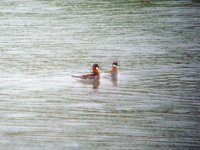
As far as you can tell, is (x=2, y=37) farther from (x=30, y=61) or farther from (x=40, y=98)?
(x=40, y=98)

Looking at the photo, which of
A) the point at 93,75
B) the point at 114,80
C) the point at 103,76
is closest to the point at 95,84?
the point at 93,75

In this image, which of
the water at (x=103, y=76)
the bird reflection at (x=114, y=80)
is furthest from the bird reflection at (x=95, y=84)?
the bird reflection at (x=114, y=80)

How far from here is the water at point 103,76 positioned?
16.3m

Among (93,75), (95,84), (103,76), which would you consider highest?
(93,75)

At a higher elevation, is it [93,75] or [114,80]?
[93,75]

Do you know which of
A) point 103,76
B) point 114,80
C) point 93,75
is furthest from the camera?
point 103,76

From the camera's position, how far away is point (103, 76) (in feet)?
73.4

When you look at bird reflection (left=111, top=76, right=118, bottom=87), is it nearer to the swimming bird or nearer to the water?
the water

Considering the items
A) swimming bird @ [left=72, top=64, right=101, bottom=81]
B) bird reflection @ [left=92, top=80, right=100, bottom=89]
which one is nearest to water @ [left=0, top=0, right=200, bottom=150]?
bird reflection @ [left=92, top=80, right=100, bottom=89]

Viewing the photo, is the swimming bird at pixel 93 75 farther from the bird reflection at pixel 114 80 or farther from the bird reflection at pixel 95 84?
the bird reflection at pixel 114 80

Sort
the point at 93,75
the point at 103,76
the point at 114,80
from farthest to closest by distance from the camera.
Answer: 1. the point at 103,76
2. the point at 93,75
3. the point at 114,80

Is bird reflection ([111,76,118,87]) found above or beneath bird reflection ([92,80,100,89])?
above

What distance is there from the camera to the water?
16.3m

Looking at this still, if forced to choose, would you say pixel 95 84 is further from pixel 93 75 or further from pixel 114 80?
pixel 114 80
